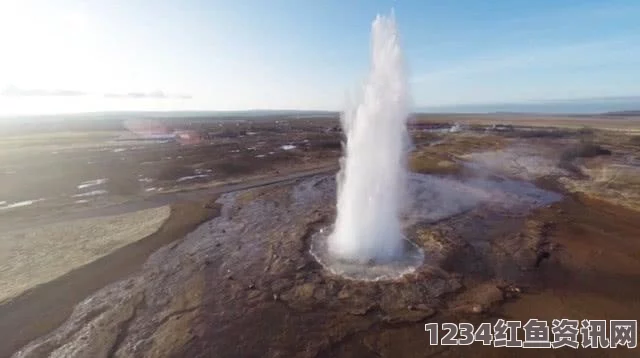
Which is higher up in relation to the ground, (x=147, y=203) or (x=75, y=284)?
(x=147, y=203)

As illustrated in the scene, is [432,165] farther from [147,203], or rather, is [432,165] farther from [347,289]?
[347,289]

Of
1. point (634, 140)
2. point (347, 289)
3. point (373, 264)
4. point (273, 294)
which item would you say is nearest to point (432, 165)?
point (373, 264)

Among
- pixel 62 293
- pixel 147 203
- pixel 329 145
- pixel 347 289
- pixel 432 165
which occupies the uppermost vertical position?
pixel 329 145

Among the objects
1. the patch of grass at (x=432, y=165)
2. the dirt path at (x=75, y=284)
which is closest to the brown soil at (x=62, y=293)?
the dirt path at (x=75, y=284)

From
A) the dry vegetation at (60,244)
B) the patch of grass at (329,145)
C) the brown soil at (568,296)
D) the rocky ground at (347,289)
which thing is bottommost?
the brown soil at (568,296)

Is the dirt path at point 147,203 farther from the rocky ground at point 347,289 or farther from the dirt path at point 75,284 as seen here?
the rocky ground at point 347,289

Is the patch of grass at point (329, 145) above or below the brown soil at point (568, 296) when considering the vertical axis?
above

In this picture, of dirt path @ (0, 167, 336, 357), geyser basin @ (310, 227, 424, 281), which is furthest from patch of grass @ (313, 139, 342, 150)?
geyser basin @ (310, 227, 424, 281)
